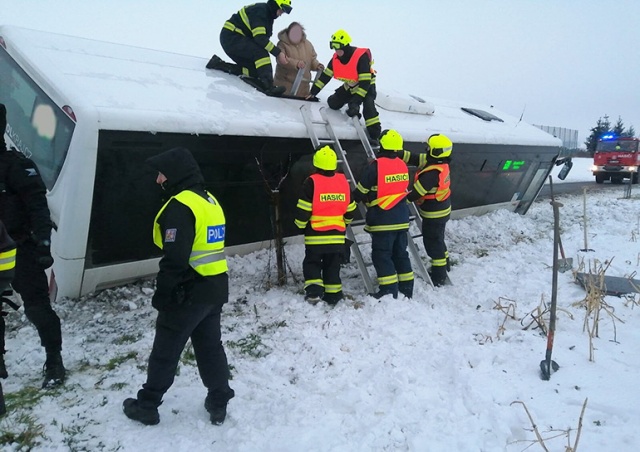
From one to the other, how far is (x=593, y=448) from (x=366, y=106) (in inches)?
175

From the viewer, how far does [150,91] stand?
4426 mm

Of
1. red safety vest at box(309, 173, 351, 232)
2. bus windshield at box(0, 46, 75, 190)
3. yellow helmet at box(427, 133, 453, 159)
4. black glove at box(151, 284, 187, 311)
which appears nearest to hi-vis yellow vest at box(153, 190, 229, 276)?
black glove at box(151, 284, 187, 311)

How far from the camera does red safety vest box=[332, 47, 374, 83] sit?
5918mm

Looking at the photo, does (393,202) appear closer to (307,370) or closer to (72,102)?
(307,370)

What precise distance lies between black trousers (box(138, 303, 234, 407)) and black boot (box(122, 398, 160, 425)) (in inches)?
1.0

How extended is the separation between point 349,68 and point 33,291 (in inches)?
171

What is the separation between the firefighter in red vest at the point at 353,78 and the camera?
5906 mm

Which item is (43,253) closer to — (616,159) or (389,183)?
(389,183)

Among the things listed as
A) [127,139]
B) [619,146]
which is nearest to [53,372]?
[127,139]

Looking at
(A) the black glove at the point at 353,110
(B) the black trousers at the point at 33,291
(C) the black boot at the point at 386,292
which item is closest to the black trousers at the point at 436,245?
(C) the black boot at the point at 386,292

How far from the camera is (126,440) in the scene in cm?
264

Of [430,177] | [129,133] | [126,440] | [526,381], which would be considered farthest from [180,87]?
[526,381]

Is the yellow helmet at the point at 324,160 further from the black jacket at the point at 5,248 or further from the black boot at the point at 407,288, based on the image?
the black jacket at the point at 5,248

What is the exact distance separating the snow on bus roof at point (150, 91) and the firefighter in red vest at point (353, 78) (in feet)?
0.73
